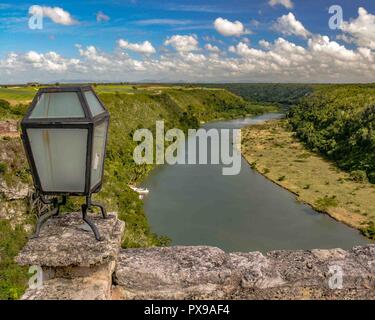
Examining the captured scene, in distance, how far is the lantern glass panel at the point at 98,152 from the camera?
2.85 m

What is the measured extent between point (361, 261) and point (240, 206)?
3128cm

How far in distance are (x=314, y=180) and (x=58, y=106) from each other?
1641 inches

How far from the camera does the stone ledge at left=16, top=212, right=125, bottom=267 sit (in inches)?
111

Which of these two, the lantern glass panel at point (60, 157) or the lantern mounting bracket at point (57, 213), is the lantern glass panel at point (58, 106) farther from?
the lantern mounting bracket at point (57, 213)

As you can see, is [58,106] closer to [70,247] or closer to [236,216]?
[70,247]

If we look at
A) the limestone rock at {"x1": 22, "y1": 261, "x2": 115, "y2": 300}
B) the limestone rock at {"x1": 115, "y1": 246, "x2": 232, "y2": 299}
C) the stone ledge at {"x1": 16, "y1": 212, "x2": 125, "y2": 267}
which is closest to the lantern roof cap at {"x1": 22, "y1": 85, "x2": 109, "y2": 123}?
the stone ledge at {"x1": 16, "y1": 212, "x2": 125, "y2": 267}

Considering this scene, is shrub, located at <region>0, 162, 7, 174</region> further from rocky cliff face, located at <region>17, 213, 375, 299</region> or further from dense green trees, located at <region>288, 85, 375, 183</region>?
dense green trees, located at <region>288, 85, 375, 183</region>

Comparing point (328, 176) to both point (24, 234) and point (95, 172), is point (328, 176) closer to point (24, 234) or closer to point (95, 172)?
point (24, 234)

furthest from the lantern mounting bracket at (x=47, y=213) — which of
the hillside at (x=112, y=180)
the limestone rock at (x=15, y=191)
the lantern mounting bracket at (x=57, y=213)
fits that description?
the limestone rock at (x=15, y=191)

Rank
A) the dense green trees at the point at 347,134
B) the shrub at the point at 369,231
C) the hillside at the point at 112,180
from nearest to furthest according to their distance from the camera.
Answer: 1. the hillside at the point at 112,180
2. the shrub at the point at 369,231
3. the dense green trees at the point at 347,134

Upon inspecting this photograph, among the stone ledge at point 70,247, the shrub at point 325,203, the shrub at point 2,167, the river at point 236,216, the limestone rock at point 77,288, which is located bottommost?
the river at point 236,216

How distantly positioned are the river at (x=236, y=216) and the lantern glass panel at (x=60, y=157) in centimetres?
2367

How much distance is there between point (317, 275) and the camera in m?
3.38
